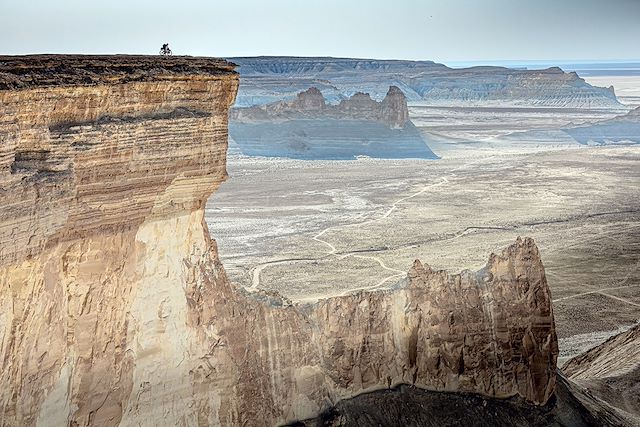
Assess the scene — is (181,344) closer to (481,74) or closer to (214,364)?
(214,364)

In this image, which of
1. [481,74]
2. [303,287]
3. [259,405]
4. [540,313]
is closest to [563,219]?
[303,287]

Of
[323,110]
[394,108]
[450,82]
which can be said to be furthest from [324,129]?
[450,82]

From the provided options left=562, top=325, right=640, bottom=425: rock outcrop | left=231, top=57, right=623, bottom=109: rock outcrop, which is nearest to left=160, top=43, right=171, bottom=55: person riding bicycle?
left=562, top=325, right=640, bottom=425: rock outcrop

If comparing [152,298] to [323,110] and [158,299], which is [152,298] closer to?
[158,299]

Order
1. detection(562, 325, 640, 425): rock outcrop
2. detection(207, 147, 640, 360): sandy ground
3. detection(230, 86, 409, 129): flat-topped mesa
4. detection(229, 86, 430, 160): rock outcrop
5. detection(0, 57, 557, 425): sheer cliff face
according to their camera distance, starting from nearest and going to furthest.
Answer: detection(0, 57, 557, 425): sheer cliff face → detection(562, 325, 640, 425): rock outcrop → detection(207, 147, 640, 360): sandy ground → detection(229, 86, 430, 160): rock outcrop → detection(230, 86, 409, 129): flat-topped mesa

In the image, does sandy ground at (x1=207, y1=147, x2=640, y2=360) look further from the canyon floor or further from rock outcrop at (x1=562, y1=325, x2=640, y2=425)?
rock outcrop at (x1=562, y1=325, x2=640, y2=425)

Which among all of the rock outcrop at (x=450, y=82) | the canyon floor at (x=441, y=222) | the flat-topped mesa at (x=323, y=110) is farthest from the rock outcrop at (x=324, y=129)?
the rock outcrop at (x=450, y=82)
